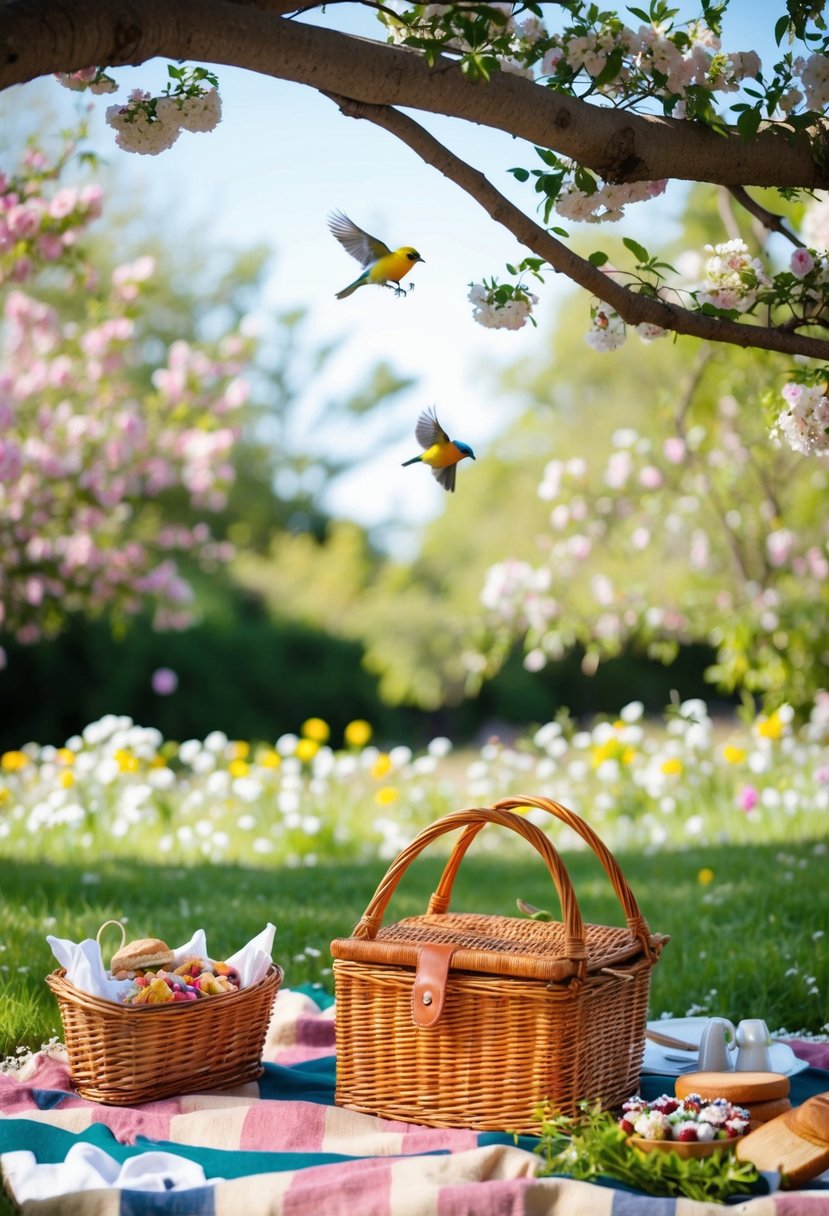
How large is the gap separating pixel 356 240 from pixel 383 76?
449mm

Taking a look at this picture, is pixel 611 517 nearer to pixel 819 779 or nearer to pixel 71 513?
pixel 819 779

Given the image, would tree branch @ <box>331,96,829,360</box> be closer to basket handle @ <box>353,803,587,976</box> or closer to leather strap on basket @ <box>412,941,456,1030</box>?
basket handle @ <box>353,803,587,976</box>

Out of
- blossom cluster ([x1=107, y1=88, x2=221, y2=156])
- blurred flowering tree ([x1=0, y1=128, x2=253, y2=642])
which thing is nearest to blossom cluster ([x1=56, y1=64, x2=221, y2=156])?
blossom cluster ([x1=107, y1=88, x2=221, y2=156])

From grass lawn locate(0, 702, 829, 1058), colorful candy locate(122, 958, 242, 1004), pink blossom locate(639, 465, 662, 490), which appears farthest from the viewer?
pink blossom locate(639, 465, 662, 490)

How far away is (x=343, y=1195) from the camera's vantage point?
195cm

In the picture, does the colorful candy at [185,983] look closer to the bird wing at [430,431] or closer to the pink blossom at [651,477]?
the bird wing at [430,431]

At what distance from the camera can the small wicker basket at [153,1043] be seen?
2.45 m

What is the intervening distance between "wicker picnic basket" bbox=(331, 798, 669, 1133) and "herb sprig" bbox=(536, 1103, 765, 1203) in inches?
7.1

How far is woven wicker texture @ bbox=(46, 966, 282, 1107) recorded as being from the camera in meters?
2.45

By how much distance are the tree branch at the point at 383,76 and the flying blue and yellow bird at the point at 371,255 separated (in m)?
0.35

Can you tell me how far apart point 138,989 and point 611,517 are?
5.21m

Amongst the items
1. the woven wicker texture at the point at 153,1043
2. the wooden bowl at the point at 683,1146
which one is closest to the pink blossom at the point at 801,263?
the wooden bowl at the point at 683,1146

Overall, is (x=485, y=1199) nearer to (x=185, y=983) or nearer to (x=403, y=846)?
(x=185, y=983)

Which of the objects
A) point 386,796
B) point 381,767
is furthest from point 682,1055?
point 381,767
